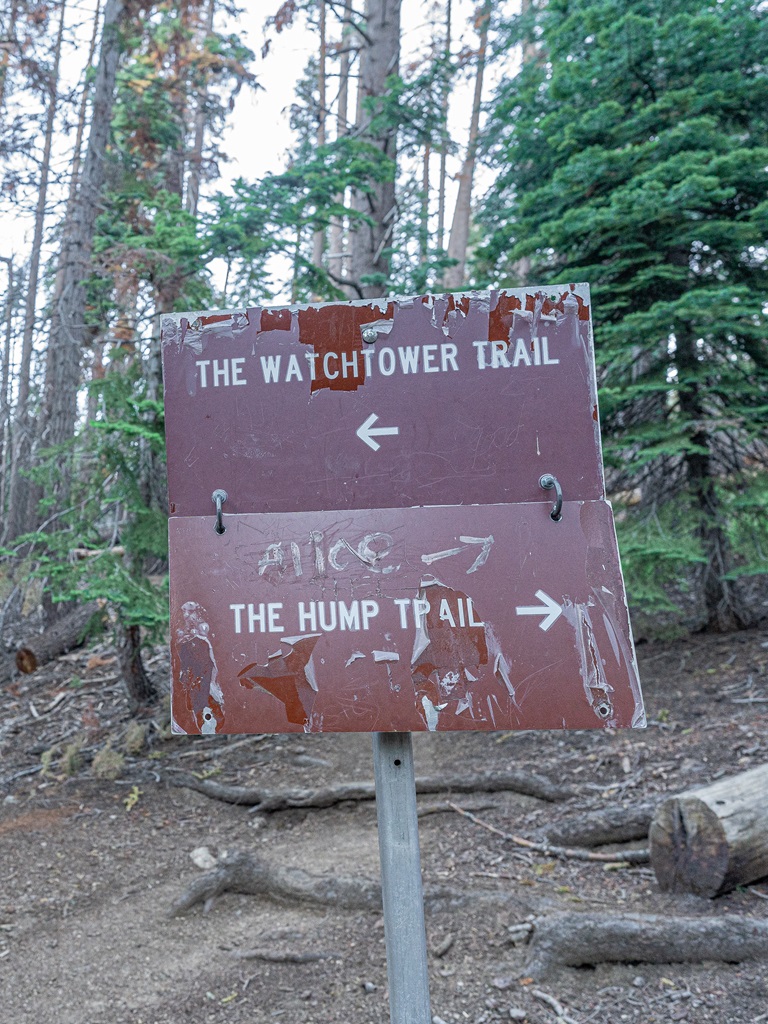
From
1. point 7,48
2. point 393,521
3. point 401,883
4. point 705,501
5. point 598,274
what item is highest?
point 7,48

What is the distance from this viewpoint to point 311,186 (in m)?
7.61

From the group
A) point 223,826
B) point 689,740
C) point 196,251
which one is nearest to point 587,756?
point 689,740

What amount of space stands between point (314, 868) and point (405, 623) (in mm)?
3460

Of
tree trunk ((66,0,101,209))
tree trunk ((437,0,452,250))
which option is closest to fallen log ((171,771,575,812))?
tree trunk ((437,0,452,250))

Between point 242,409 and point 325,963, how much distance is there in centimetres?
289

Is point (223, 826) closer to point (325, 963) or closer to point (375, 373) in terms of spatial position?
point (325, 963)

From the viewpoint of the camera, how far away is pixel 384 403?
2018 millimetres

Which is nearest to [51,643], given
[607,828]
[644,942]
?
[607,828]

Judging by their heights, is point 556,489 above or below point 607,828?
above

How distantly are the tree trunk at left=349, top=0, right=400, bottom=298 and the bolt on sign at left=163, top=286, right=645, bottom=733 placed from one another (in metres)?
5.89

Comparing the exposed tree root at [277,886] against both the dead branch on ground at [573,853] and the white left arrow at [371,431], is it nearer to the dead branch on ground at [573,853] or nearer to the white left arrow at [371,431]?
the dead branch on ground at [573,853]

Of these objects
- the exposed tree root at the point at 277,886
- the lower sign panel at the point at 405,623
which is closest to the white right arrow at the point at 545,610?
the lower sign panel at the point at 405,623

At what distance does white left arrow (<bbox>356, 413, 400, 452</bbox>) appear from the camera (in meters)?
2.00

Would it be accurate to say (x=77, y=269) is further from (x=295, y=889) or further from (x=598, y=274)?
(x=295, y=889)
